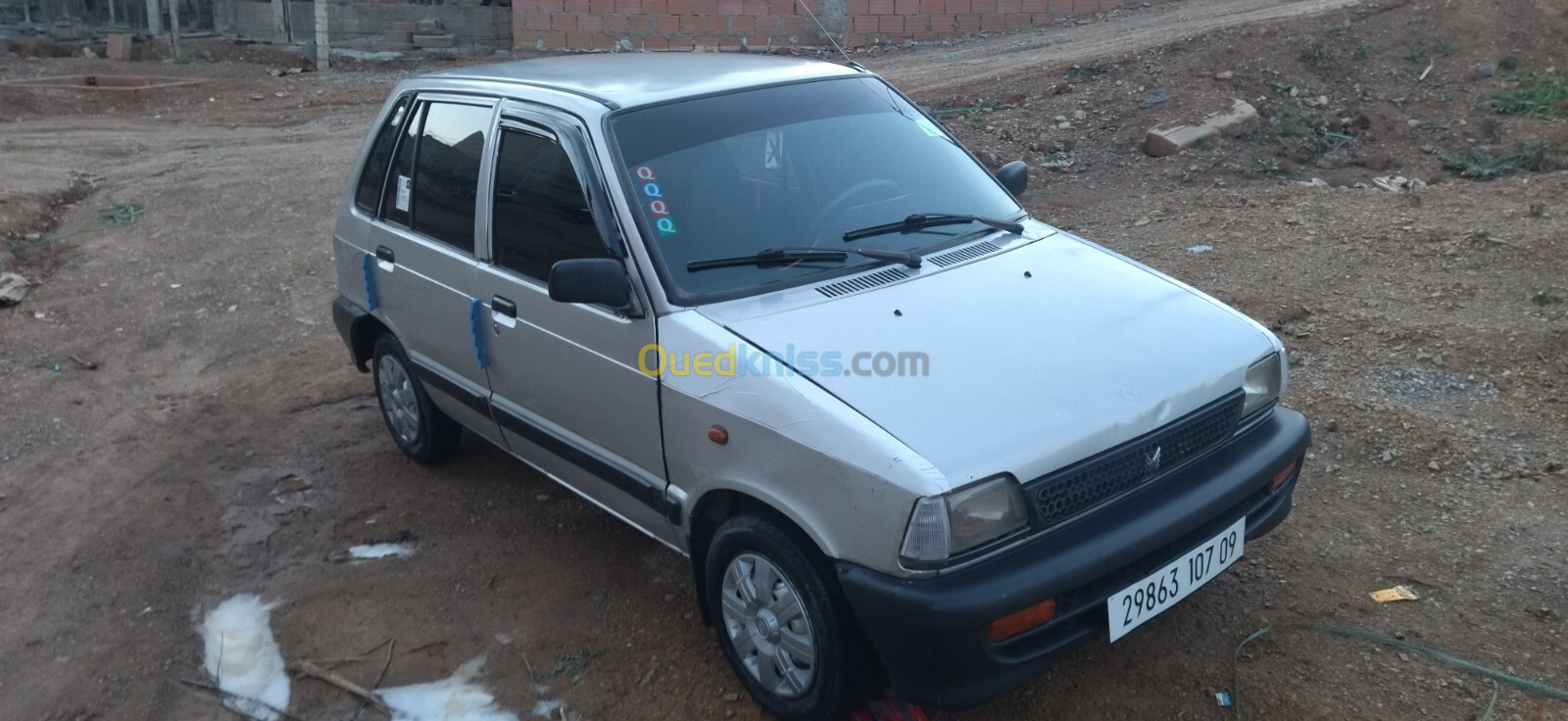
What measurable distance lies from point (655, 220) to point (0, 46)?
2264 cm

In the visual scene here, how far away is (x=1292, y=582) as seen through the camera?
366 cm

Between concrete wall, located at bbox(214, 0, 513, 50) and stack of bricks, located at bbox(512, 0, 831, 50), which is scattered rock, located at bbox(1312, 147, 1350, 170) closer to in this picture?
stack of bricks, located at bbox(512, 0, 831, 50)

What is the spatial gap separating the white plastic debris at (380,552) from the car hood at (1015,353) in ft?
6.43

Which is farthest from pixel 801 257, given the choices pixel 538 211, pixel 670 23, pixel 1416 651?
pixel 670 23

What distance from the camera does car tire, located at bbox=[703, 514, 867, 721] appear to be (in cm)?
287

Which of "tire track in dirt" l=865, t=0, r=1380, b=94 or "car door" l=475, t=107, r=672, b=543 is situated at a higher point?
"tire track in dirt" l=865, t=0, r=1380, b=94

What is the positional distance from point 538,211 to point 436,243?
0.72 m

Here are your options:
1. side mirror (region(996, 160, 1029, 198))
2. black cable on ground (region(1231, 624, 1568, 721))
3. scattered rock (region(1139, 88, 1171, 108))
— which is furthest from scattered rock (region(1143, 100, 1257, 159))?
black cable on ground (region(1231, 624, 1568, 721))

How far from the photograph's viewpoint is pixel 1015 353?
3045mm

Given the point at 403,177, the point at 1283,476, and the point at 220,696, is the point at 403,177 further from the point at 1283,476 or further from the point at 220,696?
the point at 1283,476

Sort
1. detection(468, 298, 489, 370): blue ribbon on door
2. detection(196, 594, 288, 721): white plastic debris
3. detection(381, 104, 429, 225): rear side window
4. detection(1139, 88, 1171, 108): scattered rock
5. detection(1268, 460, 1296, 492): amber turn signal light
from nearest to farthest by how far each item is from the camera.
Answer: detection(1268, 460, 1296, 492): amber turn signal light < detection(196, 594, 288, 721): white plastic debris < detection(468, 298, 489, 370): blue ribbon on door < detection(381, 104, 429, 225): rear side window < detection(1139, 88, 1171, 108): scattered rock

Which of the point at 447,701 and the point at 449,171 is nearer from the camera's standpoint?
the point at 447,701

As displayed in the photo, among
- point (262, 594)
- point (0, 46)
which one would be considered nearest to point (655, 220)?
point (262, 594)

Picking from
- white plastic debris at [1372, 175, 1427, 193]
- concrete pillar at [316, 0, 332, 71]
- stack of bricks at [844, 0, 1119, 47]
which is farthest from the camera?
concrete pillar at [316, 0, 332, 71]
